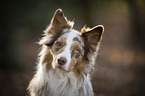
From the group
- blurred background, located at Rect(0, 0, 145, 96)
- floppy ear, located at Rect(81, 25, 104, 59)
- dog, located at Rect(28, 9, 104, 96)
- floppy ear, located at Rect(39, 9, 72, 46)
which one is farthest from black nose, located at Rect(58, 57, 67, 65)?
blurred background, located at Rect(0, 0, 145, 96)

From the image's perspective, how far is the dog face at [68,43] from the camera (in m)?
3.65

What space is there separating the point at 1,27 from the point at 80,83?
17.4 ft

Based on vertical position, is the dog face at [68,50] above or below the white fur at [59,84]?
above

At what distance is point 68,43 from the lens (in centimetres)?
383

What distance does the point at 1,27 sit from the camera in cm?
761

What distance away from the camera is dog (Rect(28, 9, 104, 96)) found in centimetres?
386

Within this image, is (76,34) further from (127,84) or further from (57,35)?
(127,84)

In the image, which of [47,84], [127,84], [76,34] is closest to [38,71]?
[47,84]

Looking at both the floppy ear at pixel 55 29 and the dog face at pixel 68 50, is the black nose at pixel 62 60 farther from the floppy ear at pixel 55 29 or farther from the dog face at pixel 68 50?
the floppy ear at pixel 55 29

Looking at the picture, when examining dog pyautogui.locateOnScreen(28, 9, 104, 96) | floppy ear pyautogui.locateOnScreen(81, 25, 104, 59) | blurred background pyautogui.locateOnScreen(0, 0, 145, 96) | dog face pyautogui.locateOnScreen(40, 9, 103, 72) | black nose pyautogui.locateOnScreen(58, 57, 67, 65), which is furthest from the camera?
blurred background pyautogui.locateOnScreen(0, 0, 145, 96)

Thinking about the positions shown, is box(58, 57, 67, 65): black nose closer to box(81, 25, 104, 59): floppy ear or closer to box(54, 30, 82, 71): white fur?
box(54, 30, 82, 71): white fur

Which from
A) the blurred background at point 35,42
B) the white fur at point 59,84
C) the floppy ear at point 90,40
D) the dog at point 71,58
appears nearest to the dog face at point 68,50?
the dog at point 71,58

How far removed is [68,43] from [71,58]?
0.36 m

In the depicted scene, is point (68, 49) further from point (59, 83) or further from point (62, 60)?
point (59, 83)
